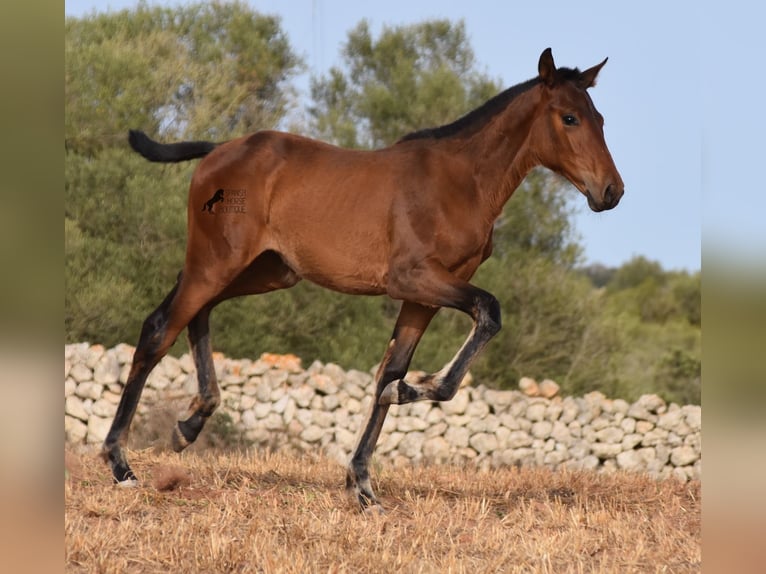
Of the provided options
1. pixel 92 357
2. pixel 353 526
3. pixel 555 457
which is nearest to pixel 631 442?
pixel 555 457

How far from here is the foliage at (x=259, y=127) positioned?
516 inches

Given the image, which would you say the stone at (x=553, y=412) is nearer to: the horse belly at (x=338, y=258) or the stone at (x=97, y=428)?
the stone at (x=97, y=428)

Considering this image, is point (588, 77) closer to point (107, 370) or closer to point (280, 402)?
point (280, 402)

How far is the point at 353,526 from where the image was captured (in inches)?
200

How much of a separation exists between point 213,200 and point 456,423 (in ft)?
21.2

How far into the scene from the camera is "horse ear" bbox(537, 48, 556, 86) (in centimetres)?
580

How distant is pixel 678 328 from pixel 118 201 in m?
17.1

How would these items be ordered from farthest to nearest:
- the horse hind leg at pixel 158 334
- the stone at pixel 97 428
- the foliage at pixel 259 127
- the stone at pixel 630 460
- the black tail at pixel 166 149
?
1. the foliage at pixel 259 127
2. the stone at pixel 630 460
3. the stone at pixel 97 428
4. the black tail at pixel 166 149
5. the horse hind leg at pixel 158 334

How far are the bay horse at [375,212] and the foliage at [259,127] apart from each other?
6676 millimetres

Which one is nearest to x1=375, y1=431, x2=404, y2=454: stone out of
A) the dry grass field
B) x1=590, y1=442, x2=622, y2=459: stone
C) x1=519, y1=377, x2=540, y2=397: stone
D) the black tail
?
x1=519, y1=377, x2=540, y2=397: stone

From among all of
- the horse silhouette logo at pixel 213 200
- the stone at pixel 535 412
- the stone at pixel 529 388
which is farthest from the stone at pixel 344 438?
the horse silhouette logo at pixel 213 200

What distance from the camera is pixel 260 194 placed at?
20.2 ft
